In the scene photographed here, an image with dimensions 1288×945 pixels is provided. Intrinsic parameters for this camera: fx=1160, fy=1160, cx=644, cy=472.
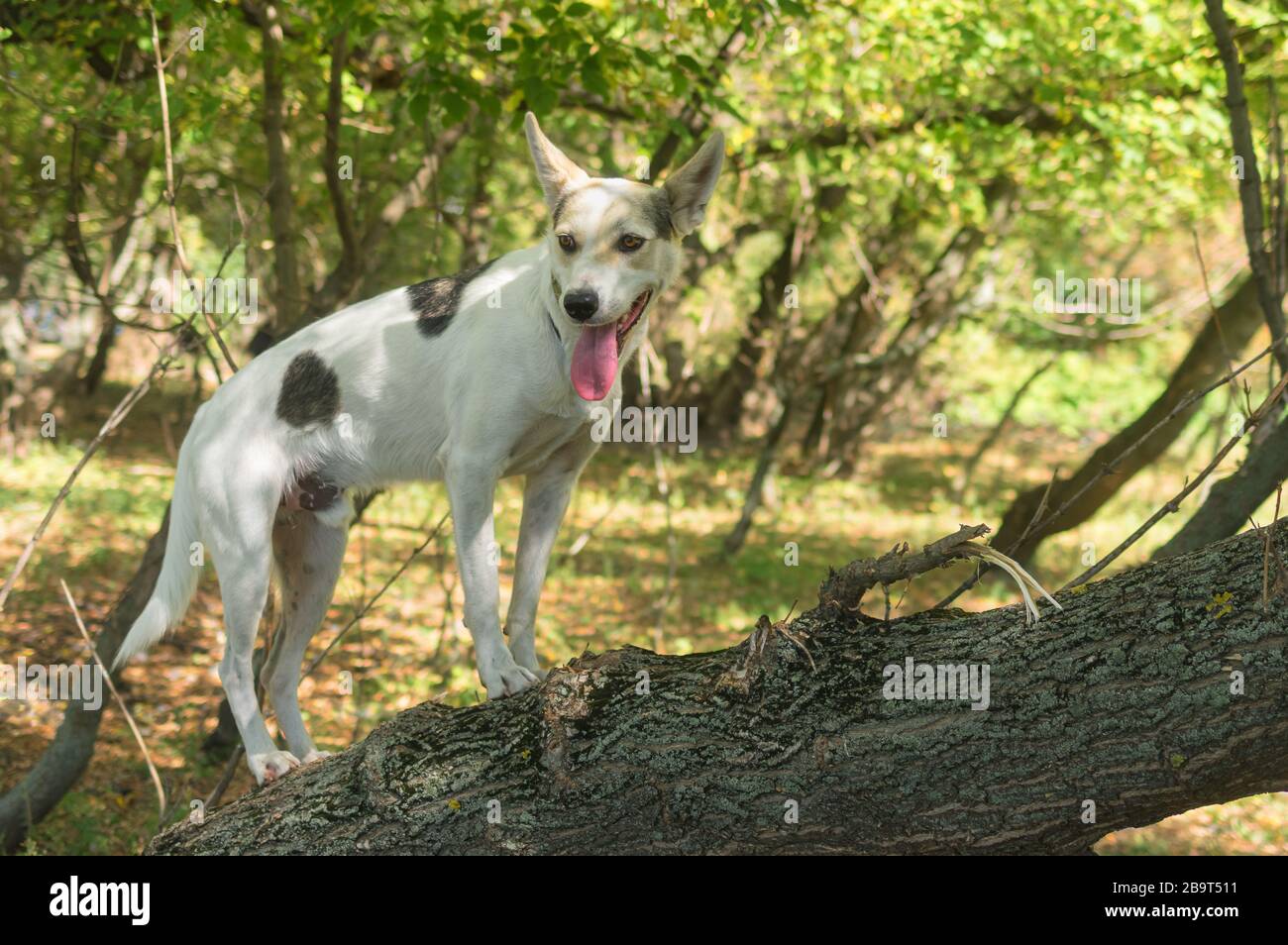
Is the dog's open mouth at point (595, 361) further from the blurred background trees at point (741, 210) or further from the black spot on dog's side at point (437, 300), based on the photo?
the blurred background trees at point (741, 210)

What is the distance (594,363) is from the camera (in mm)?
4059

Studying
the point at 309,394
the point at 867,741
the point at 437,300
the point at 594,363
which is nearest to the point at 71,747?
the point at 309,394

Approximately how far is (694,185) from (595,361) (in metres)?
0.76

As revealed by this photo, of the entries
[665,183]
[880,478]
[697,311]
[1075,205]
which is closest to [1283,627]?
[665,183]

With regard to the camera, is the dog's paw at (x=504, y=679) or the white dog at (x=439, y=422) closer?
the dog's paw at (x=504, y=679)

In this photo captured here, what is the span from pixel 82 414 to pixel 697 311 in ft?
32.4

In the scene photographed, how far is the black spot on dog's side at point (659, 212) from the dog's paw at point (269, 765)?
2.31 meters

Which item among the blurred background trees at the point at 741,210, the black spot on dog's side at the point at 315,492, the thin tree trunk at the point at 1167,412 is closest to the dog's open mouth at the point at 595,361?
the black spot on dog's side at the point at 315,492

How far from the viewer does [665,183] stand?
4203 mm

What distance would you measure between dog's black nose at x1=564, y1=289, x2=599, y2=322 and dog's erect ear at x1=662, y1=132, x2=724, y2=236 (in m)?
0.56

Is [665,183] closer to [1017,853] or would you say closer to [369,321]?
[369,321]

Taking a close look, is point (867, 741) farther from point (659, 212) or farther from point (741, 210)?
point (741, 210)

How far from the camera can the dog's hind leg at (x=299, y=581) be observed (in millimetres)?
4711

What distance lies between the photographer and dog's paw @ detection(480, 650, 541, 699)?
392 cm
